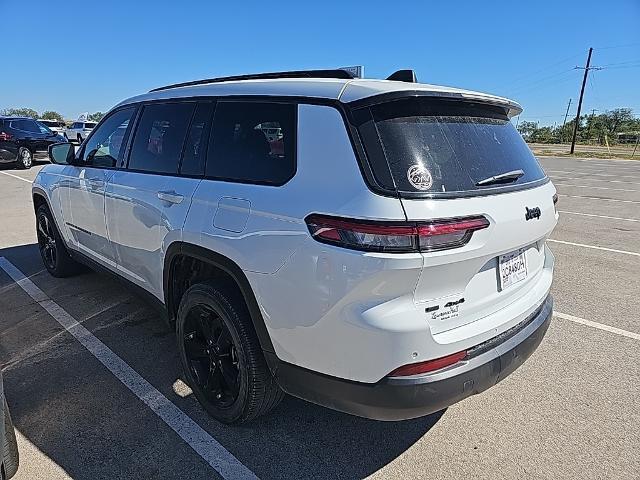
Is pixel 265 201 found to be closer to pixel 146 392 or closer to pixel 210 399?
pixel 210 399

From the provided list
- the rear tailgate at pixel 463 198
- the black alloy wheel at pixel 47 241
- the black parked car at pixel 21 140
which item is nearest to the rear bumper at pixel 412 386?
the rear tailgate at pixel 463 198

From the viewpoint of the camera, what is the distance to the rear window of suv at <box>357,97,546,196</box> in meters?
1.98

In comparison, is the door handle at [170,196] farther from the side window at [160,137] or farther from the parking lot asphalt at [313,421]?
the parking lot asphalt at [313,421]

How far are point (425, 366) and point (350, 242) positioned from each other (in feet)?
2.01

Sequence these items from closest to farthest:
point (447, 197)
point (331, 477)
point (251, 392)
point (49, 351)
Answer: point (447, 197) → point (331, 477) → point (251, 392) → point (49, 351)

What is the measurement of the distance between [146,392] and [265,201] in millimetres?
1602

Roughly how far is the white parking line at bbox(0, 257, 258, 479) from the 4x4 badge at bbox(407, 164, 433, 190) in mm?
1588

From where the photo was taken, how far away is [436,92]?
87.0 inches

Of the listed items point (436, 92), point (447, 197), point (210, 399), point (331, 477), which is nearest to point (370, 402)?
point (331, 477)

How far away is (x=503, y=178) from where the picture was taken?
2297 millimetres

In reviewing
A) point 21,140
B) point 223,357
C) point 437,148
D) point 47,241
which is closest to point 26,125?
point 21,140

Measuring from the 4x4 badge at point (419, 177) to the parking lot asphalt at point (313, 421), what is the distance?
4.66 feet

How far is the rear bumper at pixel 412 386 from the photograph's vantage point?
197 centimetres

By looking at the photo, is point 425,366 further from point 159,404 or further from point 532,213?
point 159,404
